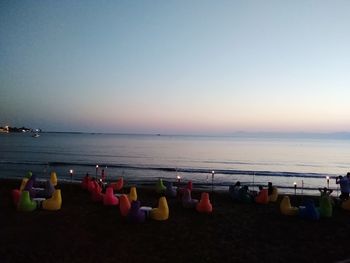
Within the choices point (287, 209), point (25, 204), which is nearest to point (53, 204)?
point (25, 204)

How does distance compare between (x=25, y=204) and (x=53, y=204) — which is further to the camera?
(x=53, y=204)

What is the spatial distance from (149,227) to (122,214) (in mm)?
1696

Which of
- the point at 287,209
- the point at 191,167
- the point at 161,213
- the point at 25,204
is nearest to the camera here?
the point at 161,213

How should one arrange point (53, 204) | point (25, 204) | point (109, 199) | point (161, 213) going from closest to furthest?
point (161, 213) < point (25, 204) < point (53, 204) < point (109, 199)

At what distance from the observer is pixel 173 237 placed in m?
10.7

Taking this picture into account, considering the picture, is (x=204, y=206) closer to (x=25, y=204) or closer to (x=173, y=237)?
(x=173, y=237)

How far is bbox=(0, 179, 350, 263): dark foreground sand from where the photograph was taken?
29.5 ft

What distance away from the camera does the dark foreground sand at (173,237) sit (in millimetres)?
8999

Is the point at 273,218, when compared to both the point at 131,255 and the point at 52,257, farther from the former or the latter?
the point at 52,257

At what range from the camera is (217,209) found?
15.1 meters

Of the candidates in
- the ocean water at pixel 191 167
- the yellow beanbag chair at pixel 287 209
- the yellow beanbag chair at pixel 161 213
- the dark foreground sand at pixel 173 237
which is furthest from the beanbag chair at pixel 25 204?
the ocean water at pixel 191 167

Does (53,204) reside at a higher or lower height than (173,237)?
higher

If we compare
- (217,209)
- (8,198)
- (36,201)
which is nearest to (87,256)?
(36,201)

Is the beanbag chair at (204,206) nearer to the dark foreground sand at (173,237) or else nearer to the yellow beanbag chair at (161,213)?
the dark foreground sand at (173,237)
